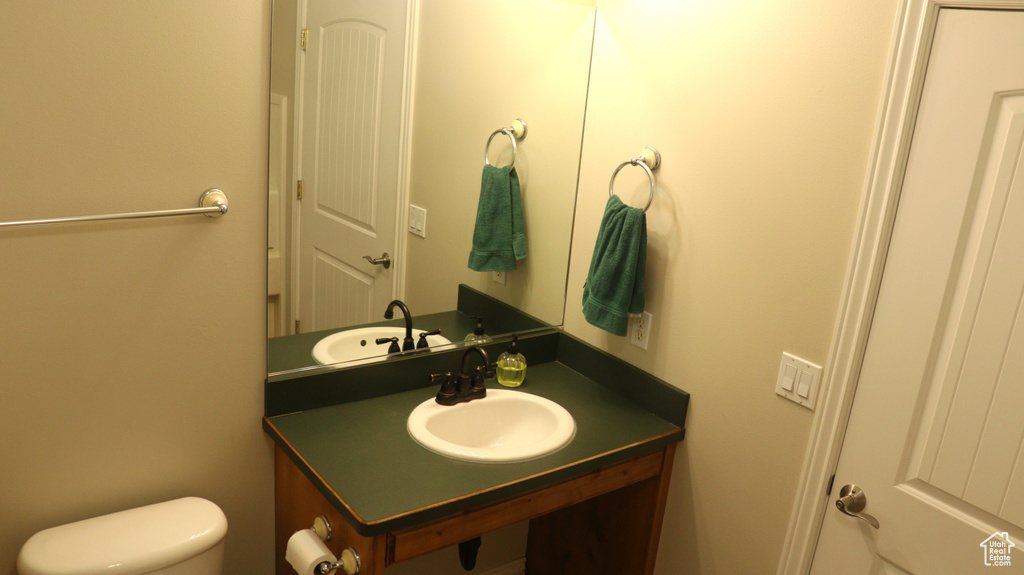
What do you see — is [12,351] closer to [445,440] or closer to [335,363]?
[335,363]

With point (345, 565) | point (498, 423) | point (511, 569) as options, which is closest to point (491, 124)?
point (498, 423)

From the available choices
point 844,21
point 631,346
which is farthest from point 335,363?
point 844,21

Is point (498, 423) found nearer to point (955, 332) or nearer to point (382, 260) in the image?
point (382, 260)

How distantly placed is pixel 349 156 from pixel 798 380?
120 centimetres

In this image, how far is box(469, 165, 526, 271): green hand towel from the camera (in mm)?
2090

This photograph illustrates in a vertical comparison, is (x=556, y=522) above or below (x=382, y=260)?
below

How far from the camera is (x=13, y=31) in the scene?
1.30 m

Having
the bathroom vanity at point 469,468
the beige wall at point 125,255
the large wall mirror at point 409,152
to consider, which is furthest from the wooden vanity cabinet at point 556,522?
the large wall mirror at point 409,152

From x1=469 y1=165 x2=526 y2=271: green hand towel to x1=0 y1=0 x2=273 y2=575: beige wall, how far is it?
2.15 feet

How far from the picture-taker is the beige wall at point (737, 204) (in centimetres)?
155

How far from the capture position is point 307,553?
5.02 feet

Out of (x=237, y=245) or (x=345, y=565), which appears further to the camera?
(x=237, y=245)

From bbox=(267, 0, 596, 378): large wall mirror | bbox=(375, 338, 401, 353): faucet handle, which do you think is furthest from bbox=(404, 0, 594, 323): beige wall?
bbox=(375, 338, 401, 353): faucet handle

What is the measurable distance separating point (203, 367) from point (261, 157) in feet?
1.62
